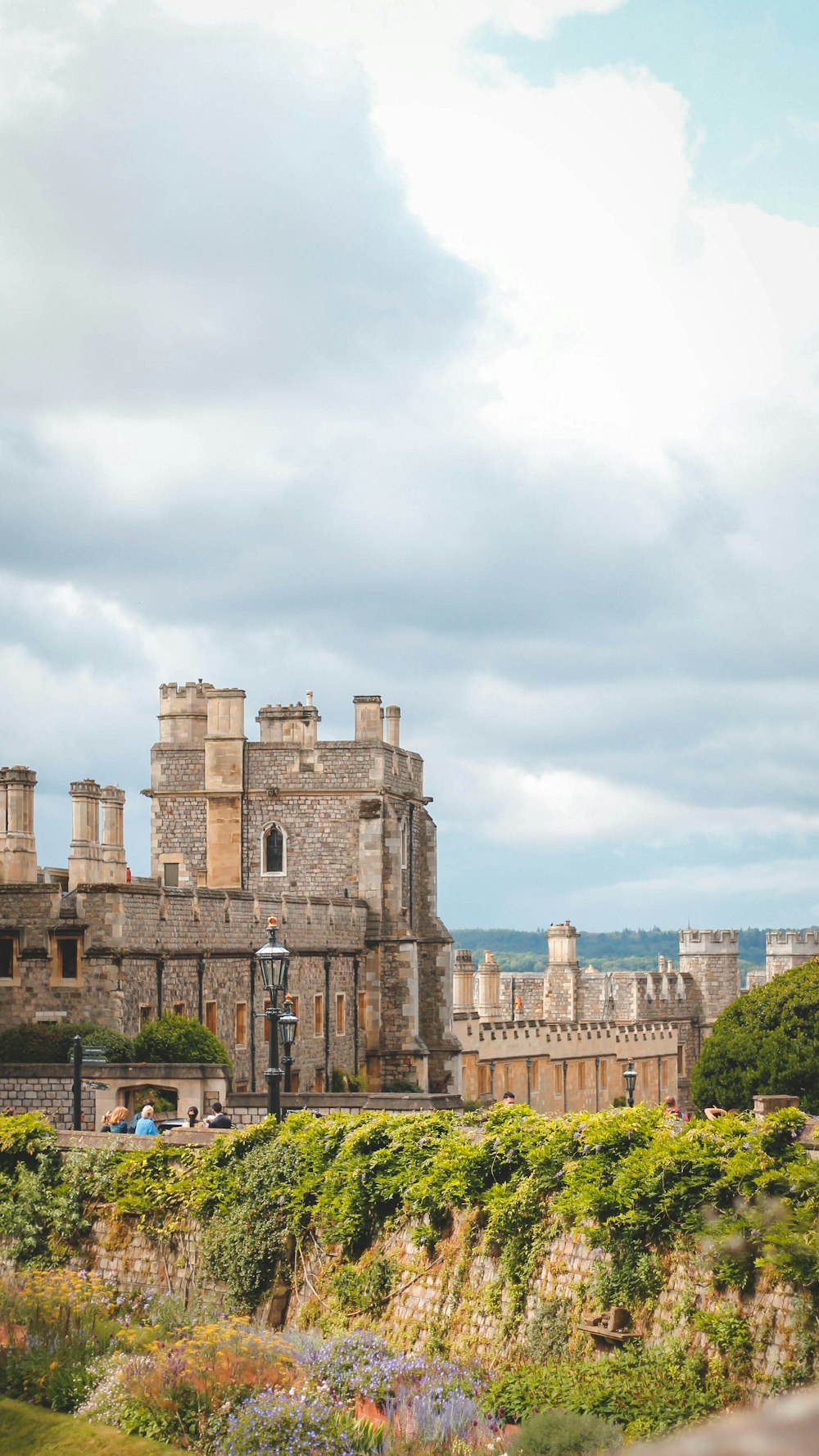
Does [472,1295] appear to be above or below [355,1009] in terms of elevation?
below

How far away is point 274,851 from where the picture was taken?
54125 millimetres

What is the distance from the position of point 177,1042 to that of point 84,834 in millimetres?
8685

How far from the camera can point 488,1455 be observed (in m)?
14.0

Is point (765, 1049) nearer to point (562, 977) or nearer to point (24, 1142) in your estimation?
point (24, 1142)

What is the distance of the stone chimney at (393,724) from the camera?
186 feet

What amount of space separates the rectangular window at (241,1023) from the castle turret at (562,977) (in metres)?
33.1

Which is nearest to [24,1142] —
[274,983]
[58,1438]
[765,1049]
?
[274,983]

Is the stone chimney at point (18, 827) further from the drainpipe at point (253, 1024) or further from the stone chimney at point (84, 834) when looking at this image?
the drainpipe at point (253, 1024)

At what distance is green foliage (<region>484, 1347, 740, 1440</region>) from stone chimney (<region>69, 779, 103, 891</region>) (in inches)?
1130

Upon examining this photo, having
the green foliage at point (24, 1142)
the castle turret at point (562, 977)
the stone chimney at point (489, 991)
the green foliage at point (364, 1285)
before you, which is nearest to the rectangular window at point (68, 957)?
the green foliage at point (24, 1142)

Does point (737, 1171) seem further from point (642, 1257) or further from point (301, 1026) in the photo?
point (301, 1026)

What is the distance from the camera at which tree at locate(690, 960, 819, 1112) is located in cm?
4553

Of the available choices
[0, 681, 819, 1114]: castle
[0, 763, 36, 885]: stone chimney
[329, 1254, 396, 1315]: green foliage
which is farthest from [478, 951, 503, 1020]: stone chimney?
[329, 1254, 396, 1315]: green foliage

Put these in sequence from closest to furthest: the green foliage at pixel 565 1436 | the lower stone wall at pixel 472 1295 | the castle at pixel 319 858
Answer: the green foliage at pixel 565 1436
the lower stone wall at pixel 472 1295
the castle at pixel 319 858
